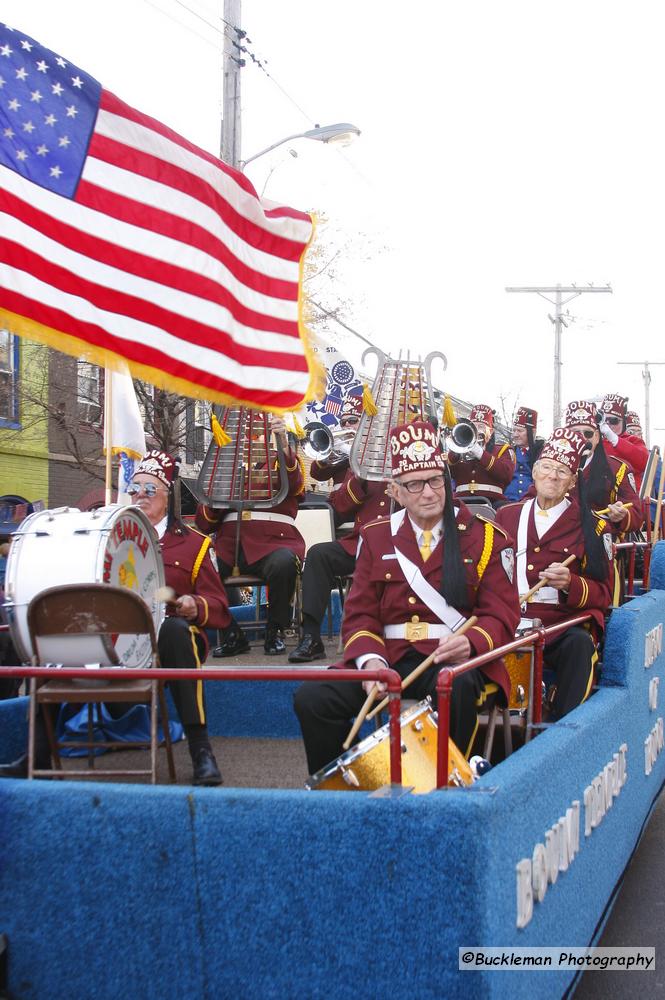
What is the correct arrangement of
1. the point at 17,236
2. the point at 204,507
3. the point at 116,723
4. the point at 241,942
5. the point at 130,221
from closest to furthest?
1. the point at 241,942
2. the point at 17,236
3. the point at 130,221
4. the point at 116,723
5. the point at 204,507

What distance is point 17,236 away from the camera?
4691 mm

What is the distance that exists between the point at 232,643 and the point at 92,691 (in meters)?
3.19

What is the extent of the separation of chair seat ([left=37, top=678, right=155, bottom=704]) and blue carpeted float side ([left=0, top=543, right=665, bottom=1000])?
1.40m

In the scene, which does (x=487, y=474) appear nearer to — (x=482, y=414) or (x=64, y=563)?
(x=482, y=414)

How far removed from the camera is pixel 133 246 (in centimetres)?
520

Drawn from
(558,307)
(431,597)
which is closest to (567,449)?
(431,597)

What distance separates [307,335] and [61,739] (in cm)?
269

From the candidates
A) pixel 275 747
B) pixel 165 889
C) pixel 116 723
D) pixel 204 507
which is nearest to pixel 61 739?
pixel 116 723

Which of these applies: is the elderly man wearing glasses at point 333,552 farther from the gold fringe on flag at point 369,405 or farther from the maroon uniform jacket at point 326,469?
the gold fringe on flag at point 369,405

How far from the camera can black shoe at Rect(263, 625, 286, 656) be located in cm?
764

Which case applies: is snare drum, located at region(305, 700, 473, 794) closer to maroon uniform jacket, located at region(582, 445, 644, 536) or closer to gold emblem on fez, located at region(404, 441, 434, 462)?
gold emblem on fez, located at region(404, 441, 434, 462)

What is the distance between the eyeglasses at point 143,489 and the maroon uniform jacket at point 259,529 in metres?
1.75

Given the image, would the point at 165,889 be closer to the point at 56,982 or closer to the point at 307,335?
the point at 56,982

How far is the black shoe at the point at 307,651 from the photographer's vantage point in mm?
7156
